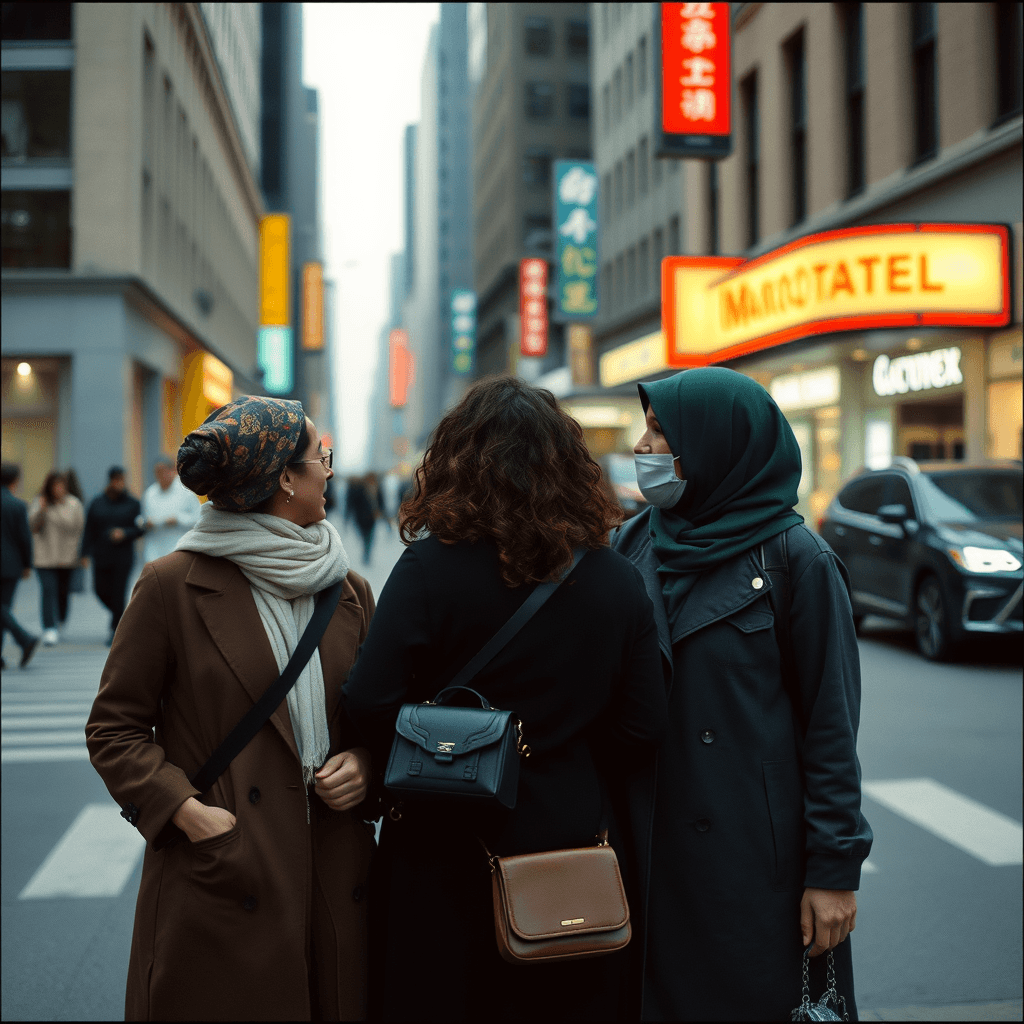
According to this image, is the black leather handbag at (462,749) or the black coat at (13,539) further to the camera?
the black coat at (13,539)

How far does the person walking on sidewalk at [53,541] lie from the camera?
1272cm

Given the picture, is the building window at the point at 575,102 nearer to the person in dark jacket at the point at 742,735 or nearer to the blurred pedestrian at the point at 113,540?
the blurred pedestrian at the point at 113,540

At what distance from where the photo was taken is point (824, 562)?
2561 millimetres

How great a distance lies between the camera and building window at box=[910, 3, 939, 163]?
772 inches

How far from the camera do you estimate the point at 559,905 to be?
227cm

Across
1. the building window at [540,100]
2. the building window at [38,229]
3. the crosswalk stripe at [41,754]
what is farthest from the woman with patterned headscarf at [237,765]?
the building window at [540,100]

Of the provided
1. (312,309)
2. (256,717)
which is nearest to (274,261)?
(312,309)

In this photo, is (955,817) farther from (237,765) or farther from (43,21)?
(43,21)

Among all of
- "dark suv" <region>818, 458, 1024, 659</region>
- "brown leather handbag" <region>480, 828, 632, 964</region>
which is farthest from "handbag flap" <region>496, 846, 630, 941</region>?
"dark suv" <region>818, 458, 1024, 659</region>

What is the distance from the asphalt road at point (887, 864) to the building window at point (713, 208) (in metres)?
22.9

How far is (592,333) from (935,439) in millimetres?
29730

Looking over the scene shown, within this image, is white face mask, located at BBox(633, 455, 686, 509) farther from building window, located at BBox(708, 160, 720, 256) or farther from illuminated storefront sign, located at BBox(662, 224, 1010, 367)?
building window, located at BBox(708, 160, 720, 256)

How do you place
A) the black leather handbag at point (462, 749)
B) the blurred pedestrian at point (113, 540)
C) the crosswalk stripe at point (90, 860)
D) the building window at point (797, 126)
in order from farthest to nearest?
the building window at point (797, 126)
the blurred pedestrian at point (113, 540)
the crosswalk stripe at point (90, 860)
the black leather handbag at point (462, 749)

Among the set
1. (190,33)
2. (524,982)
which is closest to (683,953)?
(524,982)
